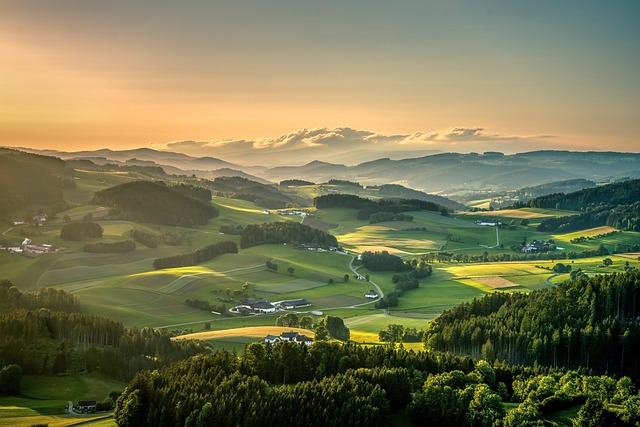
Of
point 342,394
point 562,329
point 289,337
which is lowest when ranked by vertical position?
point 289,337

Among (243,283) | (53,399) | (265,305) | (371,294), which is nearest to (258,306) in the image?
(265,305)

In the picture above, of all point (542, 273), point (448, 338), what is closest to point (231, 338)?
point (448, 338)

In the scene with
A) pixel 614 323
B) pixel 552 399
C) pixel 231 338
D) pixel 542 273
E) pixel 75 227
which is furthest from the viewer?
pixel 75 227

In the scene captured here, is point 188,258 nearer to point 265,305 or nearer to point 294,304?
point 265,305

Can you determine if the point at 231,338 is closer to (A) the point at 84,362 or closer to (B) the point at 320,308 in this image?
(A) the point at 84,362

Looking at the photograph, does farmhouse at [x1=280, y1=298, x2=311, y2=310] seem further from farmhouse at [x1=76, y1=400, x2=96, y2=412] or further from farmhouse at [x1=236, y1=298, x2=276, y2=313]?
farmhouse at [x1=76, y1=400, x2=96, y2=412]

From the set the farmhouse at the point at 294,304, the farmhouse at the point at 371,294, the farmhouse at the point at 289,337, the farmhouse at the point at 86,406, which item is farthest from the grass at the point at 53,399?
the farmhouse at the point at 371,294
